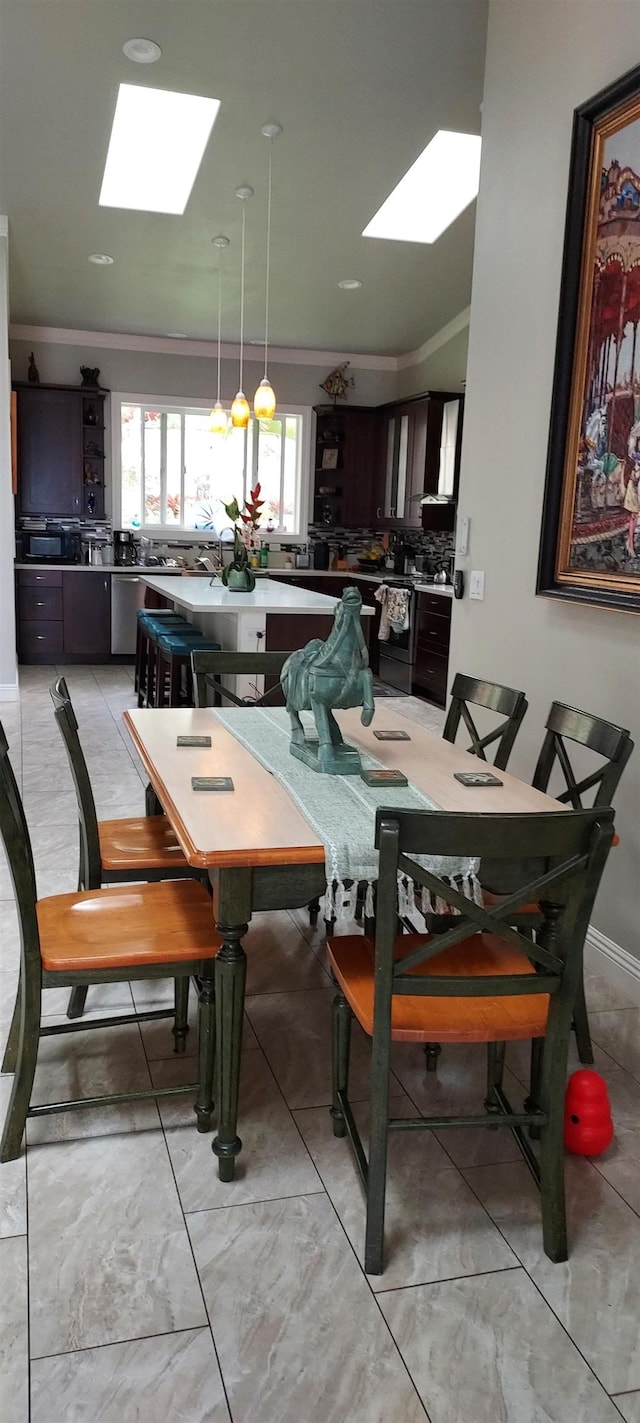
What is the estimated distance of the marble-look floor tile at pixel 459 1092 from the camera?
205 centimetres

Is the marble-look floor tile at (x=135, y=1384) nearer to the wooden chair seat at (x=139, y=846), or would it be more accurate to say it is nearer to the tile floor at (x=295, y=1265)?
the tile floor at (x=295, y=1265)

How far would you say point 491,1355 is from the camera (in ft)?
4.99

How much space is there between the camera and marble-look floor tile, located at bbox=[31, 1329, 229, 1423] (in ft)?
4.60

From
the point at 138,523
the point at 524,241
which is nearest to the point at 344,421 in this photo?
the point at 138,523

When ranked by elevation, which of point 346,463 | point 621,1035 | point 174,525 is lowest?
point 621,1035

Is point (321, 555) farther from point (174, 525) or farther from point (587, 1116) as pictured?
point (587, 1116)

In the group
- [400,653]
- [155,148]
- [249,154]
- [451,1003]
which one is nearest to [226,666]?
[451,1003]

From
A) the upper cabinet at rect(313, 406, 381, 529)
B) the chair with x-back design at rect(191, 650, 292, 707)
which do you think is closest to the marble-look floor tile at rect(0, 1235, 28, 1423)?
the chair with x-back design at rect(191, 650, 292, 707)

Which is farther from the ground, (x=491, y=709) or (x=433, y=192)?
(x=433, y=192)

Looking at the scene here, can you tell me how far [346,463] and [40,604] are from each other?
3008mm

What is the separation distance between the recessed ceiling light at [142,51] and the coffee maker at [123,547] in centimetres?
422

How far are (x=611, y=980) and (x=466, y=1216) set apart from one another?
3.72 feet

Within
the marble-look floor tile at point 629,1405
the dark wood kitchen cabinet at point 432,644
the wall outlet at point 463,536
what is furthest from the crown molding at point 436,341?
the marble-look floor tile at point 629,1405

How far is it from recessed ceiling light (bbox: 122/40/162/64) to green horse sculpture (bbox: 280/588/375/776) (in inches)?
143
